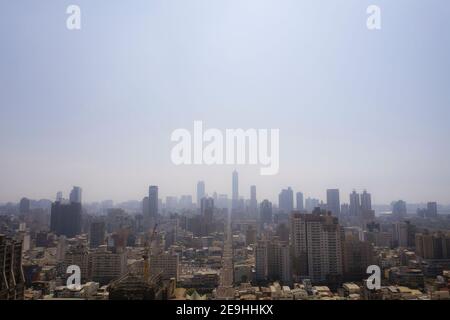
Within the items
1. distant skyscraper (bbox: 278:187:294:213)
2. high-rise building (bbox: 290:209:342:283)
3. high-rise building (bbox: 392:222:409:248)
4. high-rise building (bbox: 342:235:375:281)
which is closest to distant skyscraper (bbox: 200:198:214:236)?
distant skyscraper (bbox: 278:187:294:213)

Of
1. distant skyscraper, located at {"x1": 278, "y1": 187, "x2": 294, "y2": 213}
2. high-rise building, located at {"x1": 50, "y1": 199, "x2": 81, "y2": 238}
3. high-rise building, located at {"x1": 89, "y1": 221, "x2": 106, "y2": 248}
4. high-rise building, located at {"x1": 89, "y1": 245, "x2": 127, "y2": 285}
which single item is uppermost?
distant skyscraper, located at {"x1": 278, "y1": 187, "x2": 294, "y2": 213}

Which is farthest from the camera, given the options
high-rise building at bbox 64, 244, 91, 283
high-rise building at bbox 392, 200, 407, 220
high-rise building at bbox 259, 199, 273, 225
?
high-rise building at bbox 259, 199, 273, 225

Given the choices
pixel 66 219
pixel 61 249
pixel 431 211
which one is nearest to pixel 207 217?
pixel 66 219

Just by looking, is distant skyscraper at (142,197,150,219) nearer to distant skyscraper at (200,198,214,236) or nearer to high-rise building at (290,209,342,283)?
distant skyscraper at (200,198,214,236)

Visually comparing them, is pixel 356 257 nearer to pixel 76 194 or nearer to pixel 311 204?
pixel 311 204
